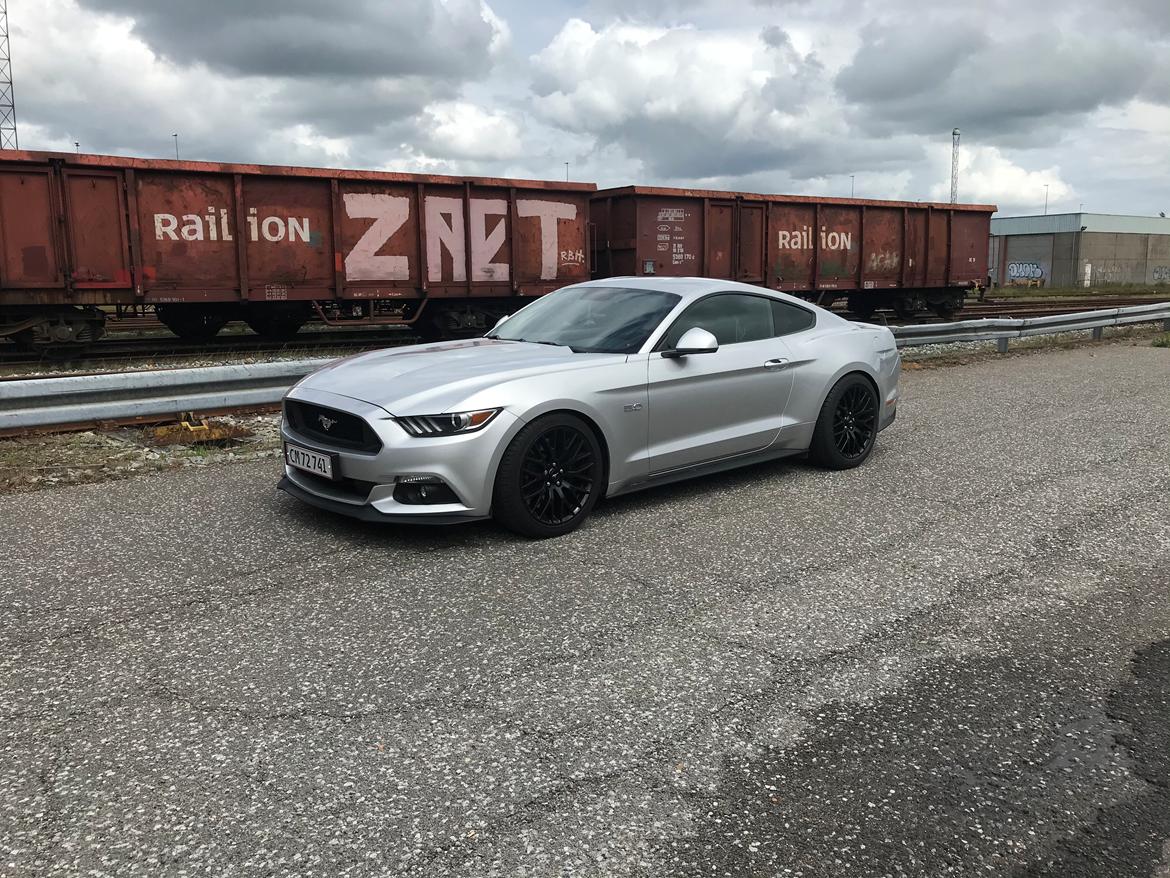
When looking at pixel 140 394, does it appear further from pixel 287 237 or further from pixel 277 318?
pixel 277 318

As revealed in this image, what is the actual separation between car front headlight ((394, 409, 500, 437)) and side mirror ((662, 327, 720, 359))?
1.40m

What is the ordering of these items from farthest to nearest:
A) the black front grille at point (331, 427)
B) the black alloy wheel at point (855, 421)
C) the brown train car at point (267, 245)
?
the brown train car at point (267, 245) → the black alloy wheel at point (855, 421) → the black front grille at point (331, 427)

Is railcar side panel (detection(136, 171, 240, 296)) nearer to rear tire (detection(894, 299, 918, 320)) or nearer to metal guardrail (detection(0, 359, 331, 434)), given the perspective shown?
metal guardrail (detection(0, 359, 331, 434))

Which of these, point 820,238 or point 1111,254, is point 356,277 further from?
point 1111,254

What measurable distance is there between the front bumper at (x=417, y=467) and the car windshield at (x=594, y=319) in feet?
3.61

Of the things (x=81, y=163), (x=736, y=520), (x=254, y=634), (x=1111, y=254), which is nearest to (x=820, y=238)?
(x=81, y=163)

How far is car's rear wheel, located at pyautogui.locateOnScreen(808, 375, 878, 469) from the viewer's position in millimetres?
6574

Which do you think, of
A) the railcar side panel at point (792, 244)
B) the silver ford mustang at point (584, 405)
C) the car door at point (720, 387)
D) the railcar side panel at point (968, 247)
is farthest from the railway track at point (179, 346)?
the railcar side panel at point (968, 247)

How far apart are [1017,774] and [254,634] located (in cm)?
283

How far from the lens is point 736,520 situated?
5.51 metres

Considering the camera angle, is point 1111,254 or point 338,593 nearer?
point 338,593

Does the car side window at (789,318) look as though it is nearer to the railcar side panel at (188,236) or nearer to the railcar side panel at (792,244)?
the railcar side panel at (188,236)

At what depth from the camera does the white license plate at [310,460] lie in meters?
4.91

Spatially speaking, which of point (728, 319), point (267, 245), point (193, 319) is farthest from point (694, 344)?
point (193, 319)
